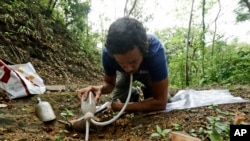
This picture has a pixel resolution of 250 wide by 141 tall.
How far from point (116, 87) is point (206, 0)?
9.57m

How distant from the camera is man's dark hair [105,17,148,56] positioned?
1.67 meters

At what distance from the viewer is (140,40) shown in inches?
68.0

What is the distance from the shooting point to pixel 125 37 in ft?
5.51

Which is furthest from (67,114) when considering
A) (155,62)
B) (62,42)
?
(62,42)

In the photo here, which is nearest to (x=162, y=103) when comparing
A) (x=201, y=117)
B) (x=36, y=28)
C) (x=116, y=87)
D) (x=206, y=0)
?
(x=201, y=117)

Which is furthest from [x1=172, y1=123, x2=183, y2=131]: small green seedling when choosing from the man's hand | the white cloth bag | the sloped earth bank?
the white cloth bag

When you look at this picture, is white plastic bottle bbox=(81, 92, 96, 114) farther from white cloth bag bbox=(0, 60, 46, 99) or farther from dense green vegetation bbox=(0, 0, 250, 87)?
dense green vegetation bbox=(0, 0, 250, 87)

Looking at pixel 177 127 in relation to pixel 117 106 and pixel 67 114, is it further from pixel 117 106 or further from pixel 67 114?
pixel 67 114

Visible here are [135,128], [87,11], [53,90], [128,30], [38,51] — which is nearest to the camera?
[128,30]

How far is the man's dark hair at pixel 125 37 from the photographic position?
5.48ft

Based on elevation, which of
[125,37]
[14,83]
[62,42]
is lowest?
[14,83]

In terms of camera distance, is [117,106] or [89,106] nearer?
[89,106]

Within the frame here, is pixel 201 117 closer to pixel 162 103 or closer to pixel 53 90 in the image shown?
pixel 162 103

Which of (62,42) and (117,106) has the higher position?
(62,42)
